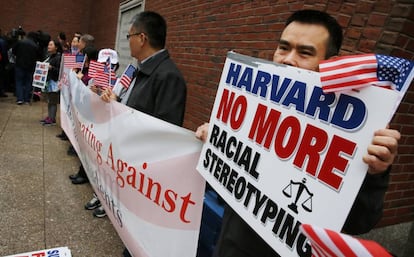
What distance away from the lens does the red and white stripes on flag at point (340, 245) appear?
71 cm

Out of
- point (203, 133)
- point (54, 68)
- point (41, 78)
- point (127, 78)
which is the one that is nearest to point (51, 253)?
point (127, 78)

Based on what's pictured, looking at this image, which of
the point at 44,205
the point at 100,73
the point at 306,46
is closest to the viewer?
the point at 306,46

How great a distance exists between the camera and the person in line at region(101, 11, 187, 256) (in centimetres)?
226

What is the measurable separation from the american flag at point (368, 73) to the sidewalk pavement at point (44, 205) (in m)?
2.44

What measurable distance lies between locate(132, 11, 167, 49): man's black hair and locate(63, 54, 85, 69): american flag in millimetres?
2280

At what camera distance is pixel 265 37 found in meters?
3.19

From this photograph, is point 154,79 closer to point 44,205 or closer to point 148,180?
point 148,180

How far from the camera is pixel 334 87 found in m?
0.91

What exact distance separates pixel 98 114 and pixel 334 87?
2.16 m

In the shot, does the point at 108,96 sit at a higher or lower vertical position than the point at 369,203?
lower

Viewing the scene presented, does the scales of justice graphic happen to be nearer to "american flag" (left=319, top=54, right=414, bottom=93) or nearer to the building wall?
"american flag" (left=319, top=54, right=414, bottom=93)

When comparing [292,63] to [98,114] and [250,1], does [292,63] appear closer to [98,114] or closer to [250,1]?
[98,114]

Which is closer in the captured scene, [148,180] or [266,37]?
[148,180]

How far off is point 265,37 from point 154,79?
1.44 m
